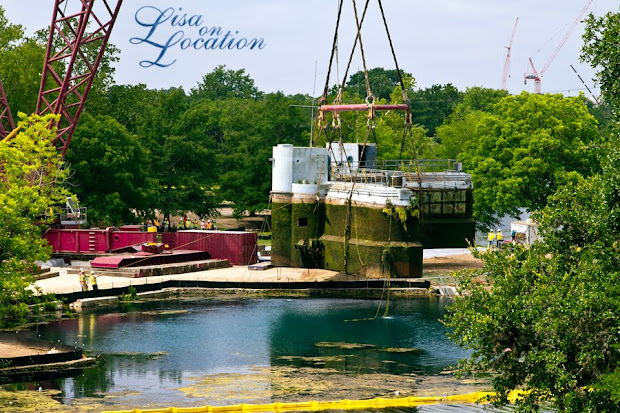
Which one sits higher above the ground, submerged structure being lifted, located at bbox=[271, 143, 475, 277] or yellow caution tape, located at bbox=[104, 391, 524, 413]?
submerged structure being lifted, located at bbox=[271, 143, 475, 277]

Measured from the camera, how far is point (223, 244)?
285ft

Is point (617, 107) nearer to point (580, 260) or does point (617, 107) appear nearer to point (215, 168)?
point (580, 260)

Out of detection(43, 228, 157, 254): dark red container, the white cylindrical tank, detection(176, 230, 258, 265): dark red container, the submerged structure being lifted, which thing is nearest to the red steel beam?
the submerged structure being lifted

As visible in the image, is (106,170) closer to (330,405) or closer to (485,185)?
(485,185)

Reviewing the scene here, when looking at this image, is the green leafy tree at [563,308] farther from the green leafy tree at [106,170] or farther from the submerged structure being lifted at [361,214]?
the green leafy tree at [106,170]

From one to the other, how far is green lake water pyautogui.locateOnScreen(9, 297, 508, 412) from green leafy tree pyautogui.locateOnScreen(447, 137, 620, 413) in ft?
29.7

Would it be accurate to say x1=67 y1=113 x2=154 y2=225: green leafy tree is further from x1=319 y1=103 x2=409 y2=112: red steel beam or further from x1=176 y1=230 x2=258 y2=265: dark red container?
x1=319 y1=103 x2=409 y2=112: red steel beam

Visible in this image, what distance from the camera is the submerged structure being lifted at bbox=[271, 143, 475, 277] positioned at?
76.8m

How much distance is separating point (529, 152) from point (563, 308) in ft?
210

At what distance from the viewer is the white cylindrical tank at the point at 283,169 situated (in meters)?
84.4

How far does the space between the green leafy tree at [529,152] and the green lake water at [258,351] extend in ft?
78.8

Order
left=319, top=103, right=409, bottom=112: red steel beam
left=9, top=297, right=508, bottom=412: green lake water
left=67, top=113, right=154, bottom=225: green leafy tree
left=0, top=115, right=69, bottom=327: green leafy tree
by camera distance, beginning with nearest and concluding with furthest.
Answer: left=9, top=297, right=508, bottom=412: green lake water < left=0, top=115, right=69, bottom=327: green leafy tree < left=319, top=103, right=409, bottom=112: red steel beam < left=67, top=113, right=154, bottom=225: green leafy tree

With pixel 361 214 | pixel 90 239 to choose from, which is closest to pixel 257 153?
pixel 90 239

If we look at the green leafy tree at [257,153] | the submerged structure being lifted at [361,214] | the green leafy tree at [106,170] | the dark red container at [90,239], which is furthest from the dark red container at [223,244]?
the green leafy tree at [257,153]
